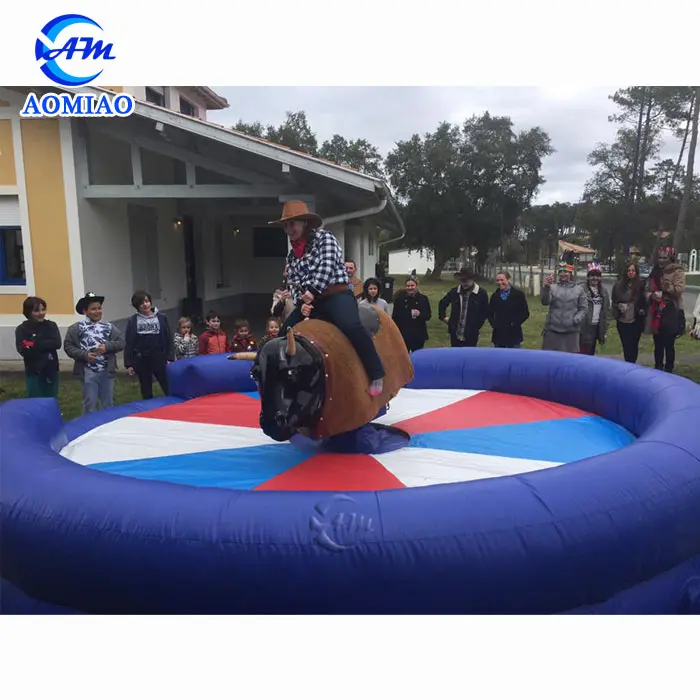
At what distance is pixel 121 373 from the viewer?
26.0ft

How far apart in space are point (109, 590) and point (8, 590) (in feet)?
2.33

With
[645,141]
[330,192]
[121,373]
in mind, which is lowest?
[121,373]

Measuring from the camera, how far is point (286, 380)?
303 cm

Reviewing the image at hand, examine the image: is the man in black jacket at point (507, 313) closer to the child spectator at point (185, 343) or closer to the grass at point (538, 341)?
the child spectator at point (185, 343)

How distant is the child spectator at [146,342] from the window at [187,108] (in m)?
9.77

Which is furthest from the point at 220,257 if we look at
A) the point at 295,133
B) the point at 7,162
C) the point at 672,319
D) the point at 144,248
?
the point at 295,133

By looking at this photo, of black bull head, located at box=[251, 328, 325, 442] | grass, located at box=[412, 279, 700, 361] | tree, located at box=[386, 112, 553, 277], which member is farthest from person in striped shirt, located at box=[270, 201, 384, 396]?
tree, located at box=[386, 112, 553, 277]

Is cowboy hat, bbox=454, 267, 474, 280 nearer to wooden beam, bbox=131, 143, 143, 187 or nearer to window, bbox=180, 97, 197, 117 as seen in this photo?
wooden beam, bbox=131, 143, 143, 187

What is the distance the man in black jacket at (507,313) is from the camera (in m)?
6.18

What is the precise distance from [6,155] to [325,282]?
7433 millimetres

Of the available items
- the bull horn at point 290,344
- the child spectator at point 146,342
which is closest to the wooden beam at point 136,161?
the child spectator at point 146,342

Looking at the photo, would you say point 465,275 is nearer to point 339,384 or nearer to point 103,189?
point 339,384
